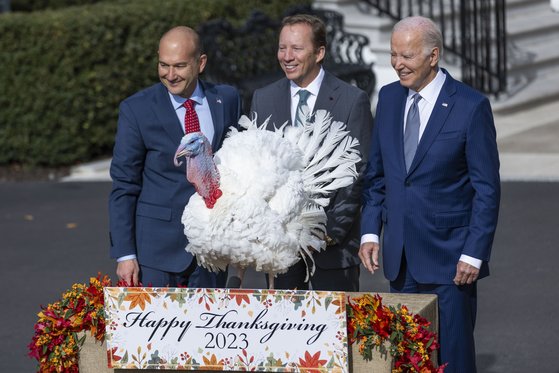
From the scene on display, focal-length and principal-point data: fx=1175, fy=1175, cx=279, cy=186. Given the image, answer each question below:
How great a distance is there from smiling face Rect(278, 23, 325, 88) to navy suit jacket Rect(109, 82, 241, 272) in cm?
38

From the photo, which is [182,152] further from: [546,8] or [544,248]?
[546,8]

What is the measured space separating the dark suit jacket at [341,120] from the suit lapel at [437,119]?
0.58m

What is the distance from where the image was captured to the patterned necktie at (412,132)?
16.9ft

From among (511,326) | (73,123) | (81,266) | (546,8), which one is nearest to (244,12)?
(73,123)

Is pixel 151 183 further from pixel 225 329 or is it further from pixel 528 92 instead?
pixel 528 92

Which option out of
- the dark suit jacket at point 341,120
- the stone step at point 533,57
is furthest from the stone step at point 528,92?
the dark suit jacket at point 341,120

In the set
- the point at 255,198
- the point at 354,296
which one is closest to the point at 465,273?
the point at 354,296

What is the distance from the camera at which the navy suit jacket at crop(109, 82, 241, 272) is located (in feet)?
18.0

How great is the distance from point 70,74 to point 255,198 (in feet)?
26.1

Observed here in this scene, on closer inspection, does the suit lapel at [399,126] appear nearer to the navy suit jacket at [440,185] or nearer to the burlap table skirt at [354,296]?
the navy suit jacket at [440,185]

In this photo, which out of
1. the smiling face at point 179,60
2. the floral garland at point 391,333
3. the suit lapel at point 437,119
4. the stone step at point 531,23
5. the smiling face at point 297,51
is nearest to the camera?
the floral garland at point 391,333

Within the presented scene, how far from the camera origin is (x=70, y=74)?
12.2 meters

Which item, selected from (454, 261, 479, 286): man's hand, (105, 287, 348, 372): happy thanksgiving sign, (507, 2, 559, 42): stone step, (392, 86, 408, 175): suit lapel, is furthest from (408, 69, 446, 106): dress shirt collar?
(507, 2, 559, 42): stone step

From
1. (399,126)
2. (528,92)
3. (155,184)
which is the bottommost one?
(528,92)
